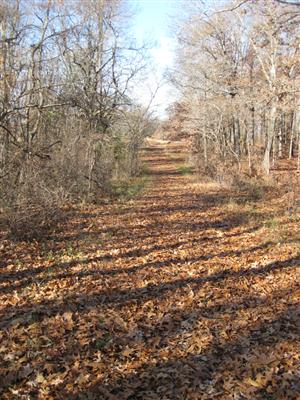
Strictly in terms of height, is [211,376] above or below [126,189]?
below

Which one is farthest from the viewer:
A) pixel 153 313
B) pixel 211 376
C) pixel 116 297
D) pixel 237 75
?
pixel 237 75

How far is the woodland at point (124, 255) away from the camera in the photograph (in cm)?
444

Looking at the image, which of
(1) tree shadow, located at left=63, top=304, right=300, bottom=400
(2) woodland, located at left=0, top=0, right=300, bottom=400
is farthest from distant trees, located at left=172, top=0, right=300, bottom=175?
(1) tree shadow, located at left=63, top=304, right=300, bottom=400

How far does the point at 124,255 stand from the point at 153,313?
2760 mm

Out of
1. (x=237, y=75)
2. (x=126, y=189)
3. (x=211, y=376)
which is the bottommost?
(x=211, y=376)

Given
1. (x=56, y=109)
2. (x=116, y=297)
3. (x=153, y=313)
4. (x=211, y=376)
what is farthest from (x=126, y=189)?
(x=211, y=376)

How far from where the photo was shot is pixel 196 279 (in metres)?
7.20

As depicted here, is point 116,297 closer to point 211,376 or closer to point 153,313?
point 153,313

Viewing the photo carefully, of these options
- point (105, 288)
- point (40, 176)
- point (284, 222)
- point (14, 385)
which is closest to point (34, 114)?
point (40, 176)

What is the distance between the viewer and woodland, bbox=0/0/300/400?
4.44 m

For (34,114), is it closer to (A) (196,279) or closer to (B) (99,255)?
(B) (99,255)

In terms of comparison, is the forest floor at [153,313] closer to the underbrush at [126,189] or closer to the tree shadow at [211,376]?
the tree shadow at [211,376]

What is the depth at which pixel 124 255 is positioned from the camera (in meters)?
8.54

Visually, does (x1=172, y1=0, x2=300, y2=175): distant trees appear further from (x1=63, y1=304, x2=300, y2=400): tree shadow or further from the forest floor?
(x1=63, y1=304, x2=300, y2=400): tree shadow
